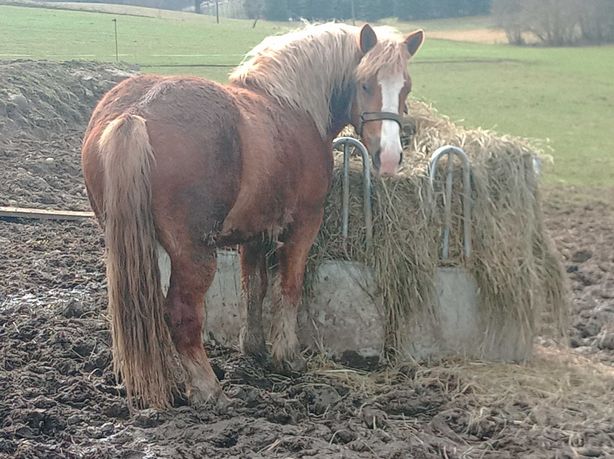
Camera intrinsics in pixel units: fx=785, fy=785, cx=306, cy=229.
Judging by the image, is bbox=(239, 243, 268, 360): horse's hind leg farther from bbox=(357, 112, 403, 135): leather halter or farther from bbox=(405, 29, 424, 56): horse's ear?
bbox=(405, 29, 424, 56): horse's ear

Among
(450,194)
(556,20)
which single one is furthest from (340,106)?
(556,20)

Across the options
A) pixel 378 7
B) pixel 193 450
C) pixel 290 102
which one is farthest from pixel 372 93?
pixel 378 7

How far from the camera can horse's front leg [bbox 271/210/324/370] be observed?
4176 millimetres

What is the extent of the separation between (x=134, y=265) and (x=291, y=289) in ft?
3.70

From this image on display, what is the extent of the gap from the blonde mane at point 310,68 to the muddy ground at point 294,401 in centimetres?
143

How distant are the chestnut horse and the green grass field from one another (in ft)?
21.5

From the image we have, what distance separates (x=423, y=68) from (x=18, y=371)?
22.6 metres

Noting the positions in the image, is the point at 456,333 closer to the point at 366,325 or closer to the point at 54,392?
the point at 366,325

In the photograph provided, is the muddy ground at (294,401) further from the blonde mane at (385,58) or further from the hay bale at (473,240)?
the blonde mane at (385,58)

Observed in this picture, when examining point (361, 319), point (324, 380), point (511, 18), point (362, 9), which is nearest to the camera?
point (324, 380)

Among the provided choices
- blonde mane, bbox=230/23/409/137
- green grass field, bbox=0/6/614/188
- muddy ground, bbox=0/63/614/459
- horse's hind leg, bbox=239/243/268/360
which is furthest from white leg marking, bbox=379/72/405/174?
green grass field, bbox=0/6/614/188

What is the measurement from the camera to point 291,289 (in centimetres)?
424

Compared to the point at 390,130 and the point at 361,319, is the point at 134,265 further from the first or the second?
the point at 361,319

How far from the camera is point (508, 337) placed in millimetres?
4680
